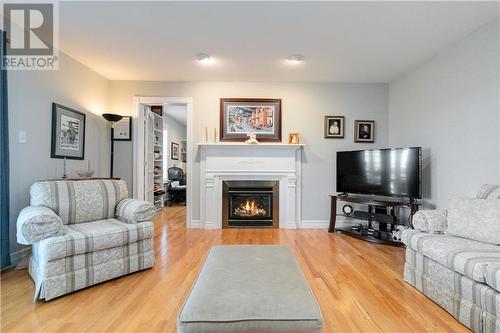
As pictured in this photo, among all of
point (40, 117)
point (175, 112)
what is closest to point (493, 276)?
point (40, 117)

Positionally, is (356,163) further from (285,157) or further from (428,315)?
(428,315)

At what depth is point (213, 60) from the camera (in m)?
3.36

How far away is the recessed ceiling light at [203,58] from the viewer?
3184 millimetres

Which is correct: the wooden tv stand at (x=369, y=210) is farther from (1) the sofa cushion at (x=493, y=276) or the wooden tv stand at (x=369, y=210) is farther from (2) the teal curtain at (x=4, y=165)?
(2) the teal curtain at (x=4, y=165)

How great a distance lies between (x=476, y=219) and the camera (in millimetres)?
1983

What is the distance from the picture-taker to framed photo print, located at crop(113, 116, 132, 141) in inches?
164

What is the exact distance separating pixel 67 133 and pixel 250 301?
328cm

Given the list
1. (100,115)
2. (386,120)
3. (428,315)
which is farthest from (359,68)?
(100,115)

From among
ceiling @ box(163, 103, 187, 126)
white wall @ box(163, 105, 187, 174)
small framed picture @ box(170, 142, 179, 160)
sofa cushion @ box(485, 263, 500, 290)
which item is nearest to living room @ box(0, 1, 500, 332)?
sofa cushion @ box(485, 263, 500, 290)

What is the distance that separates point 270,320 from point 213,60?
313cm

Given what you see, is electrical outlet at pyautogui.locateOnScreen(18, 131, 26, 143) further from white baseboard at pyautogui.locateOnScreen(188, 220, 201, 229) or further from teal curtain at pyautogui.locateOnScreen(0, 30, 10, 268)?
white baseboard at pyautogui.locateOnScreen(188, 220, 201, 229)

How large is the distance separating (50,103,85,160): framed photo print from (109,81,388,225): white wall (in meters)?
1.46

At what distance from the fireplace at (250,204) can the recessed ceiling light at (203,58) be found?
6.05 feet

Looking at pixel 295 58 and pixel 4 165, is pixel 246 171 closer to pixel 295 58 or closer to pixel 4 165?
pixel 295 58
